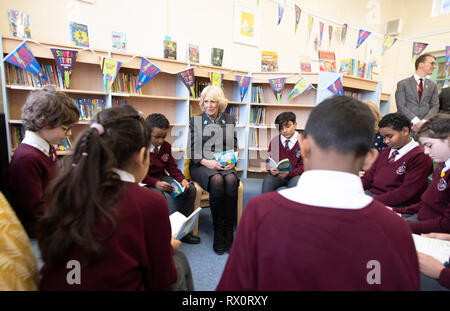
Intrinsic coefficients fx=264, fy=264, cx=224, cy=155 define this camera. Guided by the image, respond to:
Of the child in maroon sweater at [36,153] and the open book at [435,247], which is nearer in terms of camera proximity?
the open book at [435,247]

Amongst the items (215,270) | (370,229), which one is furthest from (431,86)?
(370,229)

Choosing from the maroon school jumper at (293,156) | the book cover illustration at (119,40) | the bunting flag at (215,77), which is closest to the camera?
the maroon school jumper at (293,156)

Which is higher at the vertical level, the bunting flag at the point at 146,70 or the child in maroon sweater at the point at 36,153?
the bunting flag at the point at 146,70

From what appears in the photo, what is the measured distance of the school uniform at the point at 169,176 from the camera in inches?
87.4

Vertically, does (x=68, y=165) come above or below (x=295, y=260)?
above

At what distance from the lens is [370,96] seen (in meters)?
3.97

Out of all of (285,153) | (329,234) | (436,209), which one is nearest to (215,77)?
(285,153)

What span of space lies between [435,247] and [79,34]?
10.7 ft

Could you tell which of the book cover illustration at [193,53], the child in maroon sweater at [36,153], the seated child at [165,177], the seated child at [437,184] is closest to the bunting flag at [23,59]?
the child in maroon sweater at [36,153]

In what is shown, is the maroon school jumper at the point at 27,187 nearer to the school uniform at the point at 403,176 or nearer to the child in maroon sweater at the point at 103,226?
the child in maroon sweater at the point at 103,226

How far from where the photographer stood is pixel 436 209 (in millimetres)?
1427

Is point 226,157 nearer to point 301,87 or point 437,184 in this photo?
point 437,184
